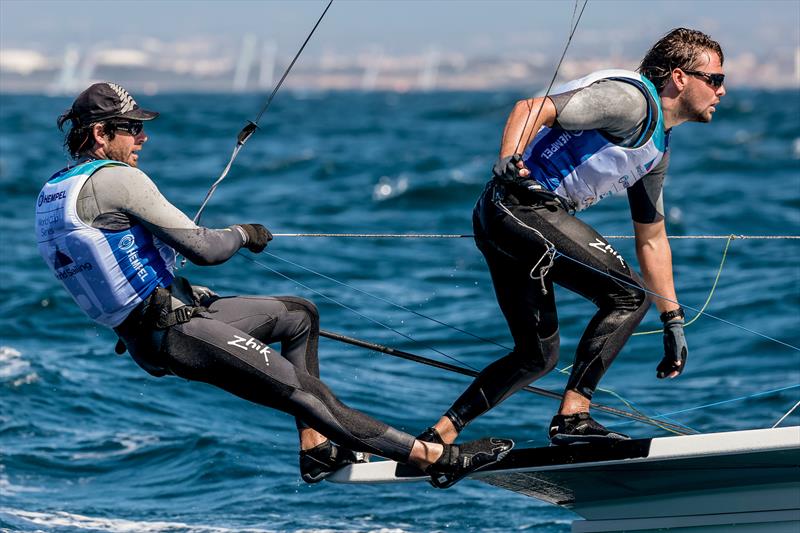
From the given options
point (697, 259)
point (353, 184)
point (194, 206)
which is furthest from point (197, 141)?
point (697, 259)

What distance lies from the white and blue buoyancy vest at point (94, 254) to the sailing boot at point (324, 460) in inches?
39.3

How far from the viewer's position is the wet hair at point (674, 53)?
456 cm

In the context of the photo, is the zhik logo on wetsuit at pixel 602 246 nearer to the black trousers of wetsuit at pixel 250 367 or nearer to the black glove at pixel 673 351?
the black glove at pixel 673 351

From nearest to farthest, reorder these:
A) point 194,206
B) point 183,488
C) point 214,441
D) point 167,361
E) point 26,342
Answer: point 167,361
point 183,488
point 214,441
point 26,342
point 194,206

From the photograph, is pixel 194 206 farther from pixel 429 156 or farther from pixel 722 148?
pixel 722 148

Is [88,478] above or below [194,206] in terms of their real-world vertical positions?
below

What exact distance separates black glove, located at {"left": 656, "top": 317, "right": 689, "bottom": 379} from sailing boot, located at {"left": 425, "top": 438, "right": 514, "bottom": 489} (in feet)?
2.46

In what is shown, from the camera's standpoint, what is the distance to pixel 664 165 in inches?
192

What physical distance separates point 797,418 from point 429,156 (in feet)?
75.0

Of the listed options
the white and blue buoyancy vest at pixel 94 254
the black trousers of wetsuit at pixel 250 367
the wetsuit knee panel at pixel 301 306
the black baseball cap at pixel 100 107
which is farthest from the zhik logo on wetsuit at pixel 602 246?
the black baseball cap at pixel 100 107

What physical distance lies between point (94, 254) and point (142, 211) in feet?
0.75

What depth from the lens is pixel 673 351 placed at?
4.95 metres

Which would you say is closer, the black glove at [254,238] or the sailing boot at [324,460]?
the black glove at [254,238]

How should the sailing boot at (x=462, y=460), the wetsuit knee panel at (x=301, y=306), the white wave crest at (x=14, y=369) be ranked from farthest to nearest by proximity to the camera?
the white wave crest at (x=14, y=369) → the wetsuit knee panel at (x=301, y=306) → the sailing boot at (x=462, y=460)
